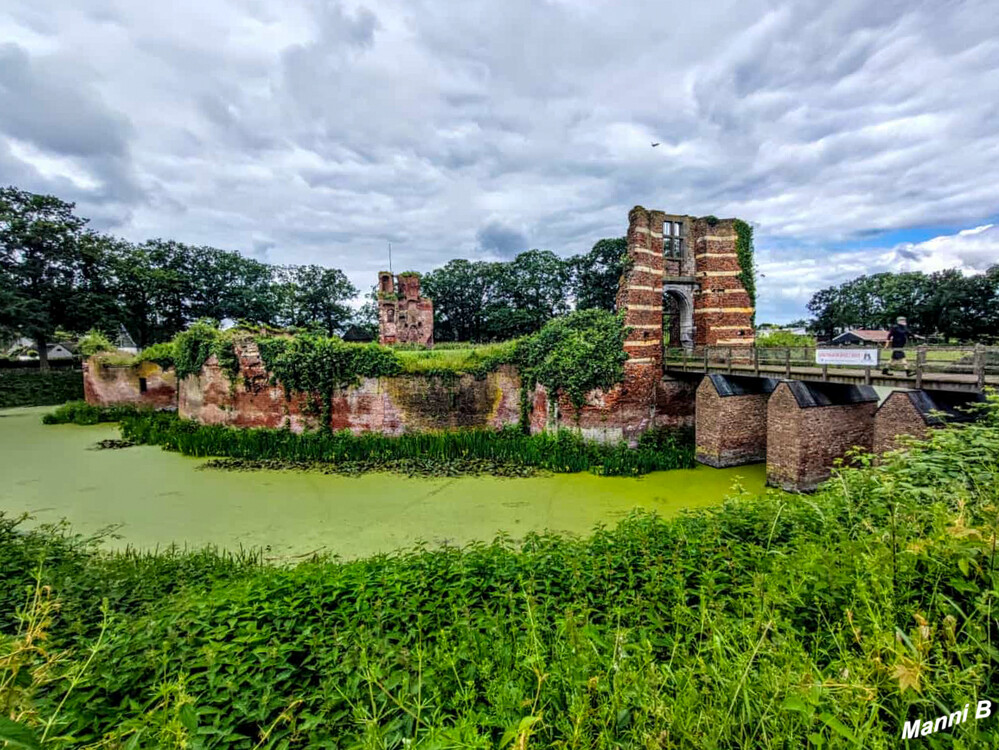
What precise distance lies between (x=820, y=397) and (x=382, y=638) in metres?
9.48

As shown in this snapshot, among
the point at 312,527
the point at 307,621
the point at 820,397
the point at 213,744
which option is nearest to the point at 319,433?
the point at 312,527

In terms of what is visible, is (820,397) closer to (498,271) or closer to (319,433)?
(319,433)

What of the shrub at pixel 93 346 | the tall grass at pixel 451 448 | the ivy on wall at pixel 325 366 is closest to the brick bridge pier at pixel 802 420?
the tall grass at pixel 451 448

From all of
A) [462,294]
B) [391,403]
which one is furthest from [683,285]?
[462,294]

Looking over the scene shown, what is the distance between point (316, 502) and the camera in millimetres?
8203

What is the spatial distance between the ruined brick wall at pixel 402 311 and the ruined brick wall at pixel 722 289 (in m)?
18.0

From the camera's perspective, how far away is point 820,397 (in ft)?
29.2

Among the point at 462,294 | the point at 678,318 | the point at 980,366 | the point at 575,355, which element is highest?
the point at 462,294

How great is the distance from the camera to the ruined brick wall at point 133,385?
18734 mm

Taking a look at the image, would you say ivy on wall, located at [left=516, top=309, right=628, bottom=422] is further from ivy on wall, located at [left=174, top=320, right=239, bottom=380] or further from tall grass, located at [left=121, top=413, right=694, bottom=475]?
ivy on wall, located at [left=174, top=320, right=239, bottom=380]

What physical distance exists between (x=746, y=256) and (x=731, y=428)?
5771 millimetres

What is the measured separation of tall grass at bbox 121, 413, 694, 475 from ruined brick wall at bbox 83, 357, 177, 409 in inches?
290

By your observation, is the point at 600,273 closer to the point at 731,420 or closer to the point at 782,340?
the point at 782,340

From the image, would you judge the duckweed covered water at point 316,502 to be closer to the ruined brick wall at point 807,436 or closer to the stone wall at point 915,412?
the ruined brick wall at point 807,436
